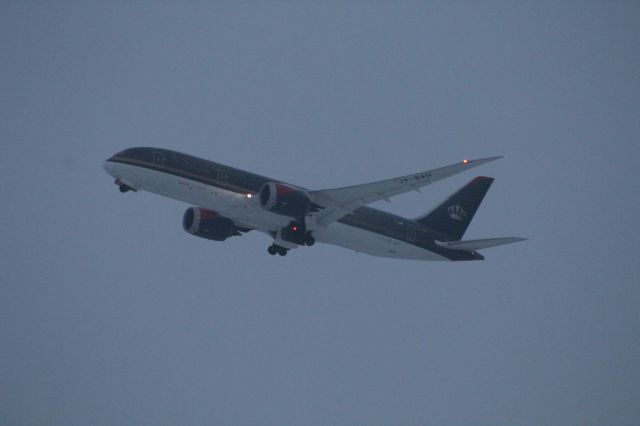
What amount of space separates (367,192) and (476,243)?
Answer: 906 centimetres

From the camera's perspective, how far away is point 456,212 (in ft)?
192

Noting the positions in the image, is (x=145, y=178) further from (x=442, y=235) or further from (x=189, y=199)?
(x=442, y=235)

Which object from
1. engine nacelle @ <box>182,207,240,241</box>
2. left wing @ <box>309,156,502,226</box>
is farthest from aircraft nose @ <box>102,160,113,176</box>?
left wing @ <box>309,156,502,226</box>

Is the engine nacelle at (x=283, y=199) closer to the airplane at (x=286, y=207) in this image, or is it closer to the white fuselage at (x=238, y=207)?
the airplane at (x=286, y=207)

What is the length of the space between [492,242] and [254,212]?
590 inches

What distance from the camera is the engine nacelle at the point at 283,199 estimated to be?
4766 cm

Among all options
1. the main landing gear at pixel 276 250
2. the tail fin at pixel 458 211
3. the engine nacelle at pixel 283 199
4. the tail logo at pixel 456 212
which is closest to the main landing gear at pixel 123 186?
the engine nacelle at pixel 283 199

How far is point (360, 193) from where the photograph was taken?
47875 mm

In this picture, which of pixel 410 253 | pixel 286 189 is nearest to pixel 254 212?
pixel 286 189

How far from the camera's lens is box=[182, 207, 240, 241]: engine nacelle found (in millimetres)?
52281

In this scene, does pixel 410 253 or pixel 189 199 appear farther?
Result: pixel 410 253

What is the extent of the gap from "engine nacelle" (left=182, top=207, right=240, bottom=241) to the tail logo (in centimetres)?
1617

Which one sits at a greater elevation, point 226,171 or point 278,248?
point 226,171

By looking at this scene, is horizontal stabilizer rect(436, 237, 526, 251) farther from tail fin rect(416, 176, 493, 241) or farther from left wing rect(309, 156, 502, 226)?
left wing rect(309, 156, 502, 226)
